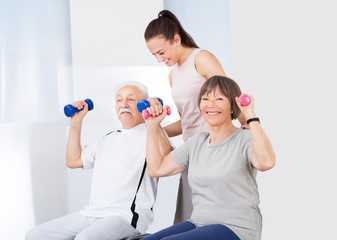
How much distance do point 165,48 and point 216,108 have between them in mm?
465

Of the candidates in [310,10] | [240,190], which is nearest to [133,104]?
[240,190]

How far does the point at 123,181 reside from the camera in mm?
2137

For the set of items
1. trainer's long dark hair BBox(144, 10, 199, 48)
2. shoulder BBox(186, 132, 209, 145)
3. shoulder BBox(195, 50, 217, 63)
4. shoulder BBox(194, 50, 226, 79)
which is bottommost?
shoulder BBox(186, 132, 209, 145)

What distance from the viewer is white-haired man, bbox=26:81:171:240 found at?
2035mm

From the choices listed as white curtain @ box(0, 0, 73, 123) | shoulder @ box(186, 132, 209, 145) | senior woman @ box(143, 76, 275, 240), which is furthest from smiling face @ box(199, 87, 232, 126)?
white curtain @ box(0, 0, 73, 123)

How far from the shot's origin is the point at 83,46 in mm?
2979

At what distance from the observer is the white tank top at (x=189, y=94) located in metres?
2.14

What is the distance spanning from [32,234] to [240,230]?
0.95m

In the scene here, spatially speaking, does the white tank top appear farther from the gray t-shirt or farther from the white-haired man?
the gray t-shirt

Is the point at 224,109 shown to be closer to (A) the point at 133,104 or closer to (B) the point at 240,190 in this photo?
(B) the point at 240,190

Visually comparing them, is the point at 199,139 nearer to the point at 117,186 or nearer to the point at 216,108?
the point at 216,108

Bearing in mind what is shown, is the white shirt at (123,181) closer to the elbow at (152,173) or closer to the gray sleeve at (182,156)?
the elbow at (152,173)

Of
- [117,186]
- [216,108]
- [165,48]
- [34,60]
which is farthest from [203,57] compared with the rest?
[34,60]

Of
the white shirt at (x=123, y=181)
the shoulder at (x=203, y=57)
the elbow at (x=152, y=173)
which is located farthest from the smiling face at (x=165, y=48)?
the elbow at (x=152, y=173)
